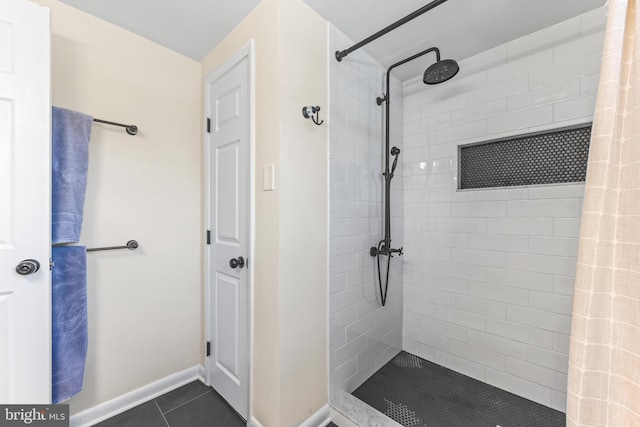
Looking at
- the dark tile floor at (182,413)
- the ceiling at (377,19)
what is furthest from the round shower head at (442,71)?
the dark tile floor at (182,413)

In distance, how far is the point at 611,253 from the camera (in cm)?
75

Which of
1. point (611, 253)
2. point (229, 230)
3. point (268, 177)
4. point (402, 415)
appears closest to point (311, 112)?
point (268, 177)

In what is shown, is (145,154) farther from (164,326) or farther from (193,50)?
(164,326)

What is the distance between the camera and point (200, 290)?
1936 mm

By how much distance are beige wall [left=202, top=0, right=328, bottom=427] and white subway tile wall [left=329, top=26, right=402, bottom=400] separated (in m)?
0.11

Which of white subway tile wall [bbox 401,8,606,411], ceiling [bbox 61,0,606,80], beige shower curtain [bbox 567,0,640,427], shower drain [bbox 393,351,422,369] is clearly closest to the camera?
beige shower curtain [bbox 567,0,640,427]

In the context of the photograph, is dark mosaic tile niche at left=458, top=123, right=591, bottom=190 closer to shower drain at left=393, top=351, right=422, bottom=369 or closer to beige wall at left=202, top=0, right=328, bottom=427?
beige wall at left=202, top=0, right=328, bottom=427

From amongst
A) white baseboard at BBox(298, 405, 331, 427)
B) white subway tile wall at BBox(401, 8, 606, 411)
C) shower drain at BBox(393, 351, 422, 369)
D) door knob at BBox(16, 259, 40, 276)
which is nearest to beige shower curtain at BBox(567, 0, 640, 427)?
white subway tile wall at BBox(401, 8, 606, 411)

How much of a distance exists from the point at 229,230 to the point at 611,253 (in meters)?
1.69

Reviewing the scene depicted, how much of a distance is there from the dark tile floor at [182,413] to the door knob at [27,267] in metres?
1.04

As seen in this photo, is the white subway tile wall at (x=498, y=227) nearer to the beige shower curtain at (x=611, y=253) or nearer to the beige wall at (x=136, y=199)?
the beige shower curtain at (x=611, y=253)

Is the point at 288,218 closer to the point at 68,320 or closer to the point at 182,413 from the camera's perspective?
the point at 68,320

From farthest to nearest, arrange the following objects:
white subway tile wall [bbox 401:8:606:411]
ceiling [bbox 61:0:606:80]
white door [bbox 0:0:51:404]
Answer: white subway tile wall [bbox 401:8:606:411]
ceiling [bbox 61:0:606:80]
white door [bbox 0:0:51:404]

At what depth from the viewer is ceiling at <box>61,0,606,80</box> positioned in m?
1.41
